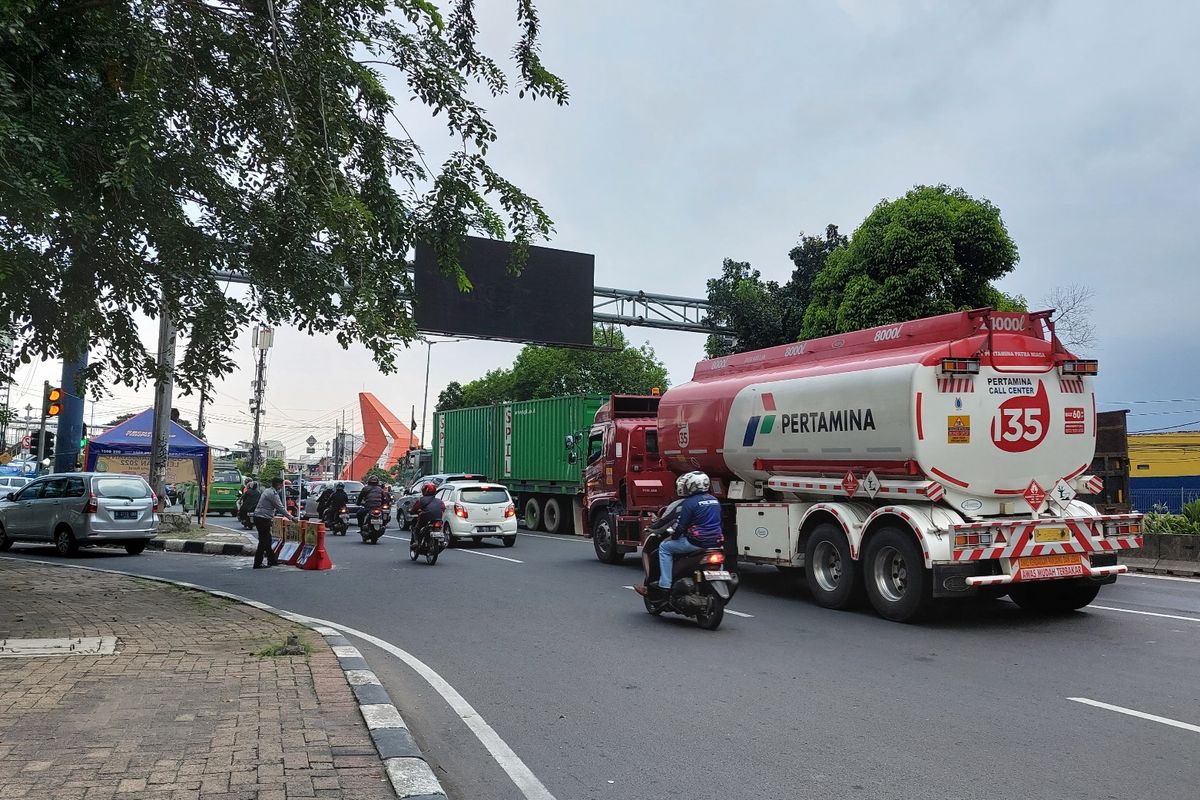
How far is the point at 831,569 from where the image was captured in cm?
1180

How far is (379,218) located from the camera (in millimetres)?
10867

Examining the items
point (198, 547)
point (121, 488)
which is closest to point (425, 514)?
point (121, 488)

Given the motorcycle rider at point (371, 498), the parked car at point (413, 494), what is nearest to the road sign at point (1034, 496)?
the motorcycle rider at point (371, 498)

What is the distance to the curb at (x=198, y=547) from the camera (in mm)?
20172

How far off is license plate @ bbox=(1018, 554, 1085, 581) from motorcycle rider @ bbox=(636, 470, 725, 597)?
3.21 meters

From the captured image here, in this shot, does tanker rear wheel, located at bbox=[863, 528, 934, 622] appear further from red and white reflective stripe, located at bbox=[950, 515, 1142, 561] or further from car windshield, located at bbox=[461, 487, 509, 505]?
car windshield, located at bbox=[461, 487, 509, 505]

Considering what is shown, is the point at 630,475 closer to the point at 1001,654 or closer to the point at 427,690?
the point at 1001,654

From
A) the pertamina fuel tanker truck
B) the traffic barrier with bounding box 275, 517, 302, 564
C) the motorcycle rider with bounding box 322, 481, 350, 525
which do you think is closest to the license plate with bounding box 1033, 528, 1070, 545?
the pertamina fuel tanker truck

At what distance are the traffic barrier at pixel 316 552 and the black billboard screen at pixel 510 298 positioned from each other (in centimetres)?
707

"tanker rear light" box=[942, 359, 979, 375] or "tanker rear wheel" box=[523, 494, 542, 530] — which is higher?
"tanker rear light" box=[942, 359, 979, 375]

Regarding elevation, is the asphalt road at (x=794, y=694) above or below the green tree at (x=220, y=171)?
below

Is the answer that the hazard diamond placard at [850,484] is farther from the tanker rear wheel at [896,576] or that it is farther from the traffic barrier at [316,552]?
the traffic barrier at [316,552]

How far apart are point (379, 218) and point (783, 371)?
5792 mm

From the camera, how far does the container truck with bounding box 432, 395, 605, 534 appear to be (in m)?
25.6
